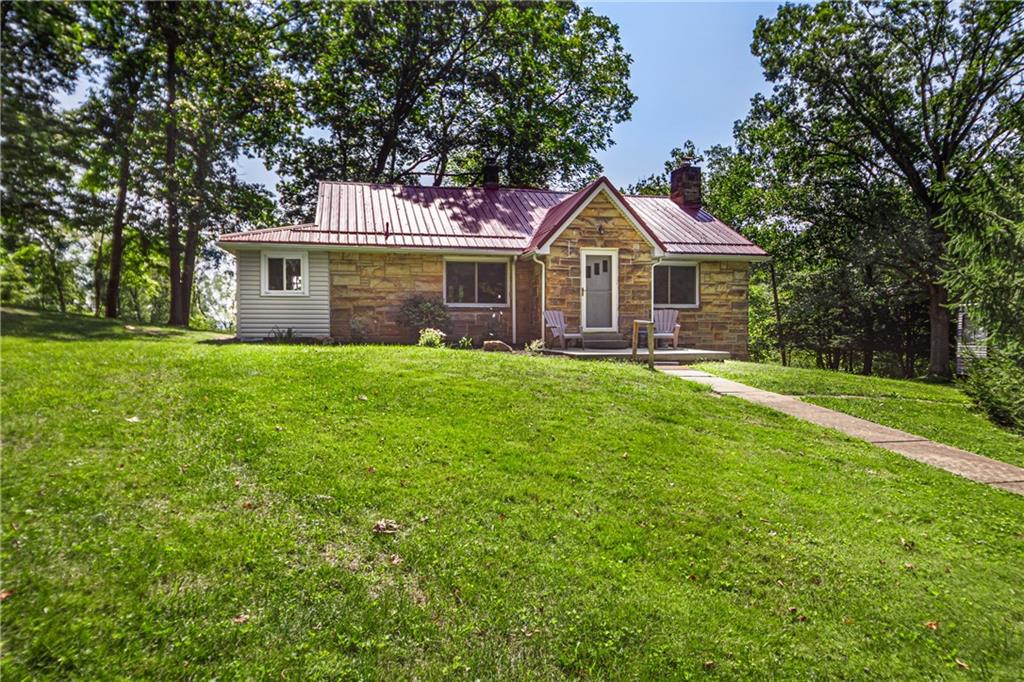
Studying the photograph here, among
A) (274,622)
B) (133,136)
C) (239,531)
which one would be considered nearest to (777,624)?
(274,622)

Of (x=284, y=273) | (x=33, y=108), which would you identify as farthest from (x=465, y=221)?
(x=33, y=108)

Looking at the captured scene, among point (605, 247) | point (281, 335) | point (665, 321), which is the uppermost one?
point (605, 247)

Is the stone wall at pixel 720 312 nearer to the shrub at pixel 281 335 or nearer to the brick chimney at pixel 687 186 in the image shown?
the brick chimney at pixel 687 186

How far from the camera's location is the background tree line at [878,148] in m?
16.1

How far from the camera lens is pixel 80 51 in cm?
506

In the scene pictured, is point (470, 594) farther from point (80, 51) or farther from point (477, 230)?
point (477, 230)

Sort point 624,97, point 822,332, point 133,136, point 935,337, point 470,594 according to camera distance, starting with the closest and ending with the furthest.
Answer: point 470,594
point 133,136
point 935,337
point 822,332
point 624,97

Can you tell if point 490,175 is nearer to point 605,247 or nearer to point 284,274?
point 605,247

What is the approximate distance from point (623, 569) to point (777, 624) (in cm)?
92

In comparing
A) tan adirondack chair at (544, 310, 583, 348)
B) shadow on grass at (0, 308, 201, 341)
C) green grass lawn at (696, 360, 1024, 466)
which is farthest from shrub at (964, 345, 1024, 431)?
shadow on grass at (0, 308, 201, 341)

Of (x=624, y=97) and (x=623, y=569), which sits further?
(x=624, y=97)

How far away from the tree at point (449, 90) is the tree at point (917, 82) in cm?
880

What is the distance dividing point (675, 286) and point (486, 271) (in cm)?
570

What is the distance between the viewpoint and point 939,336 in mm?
16875
